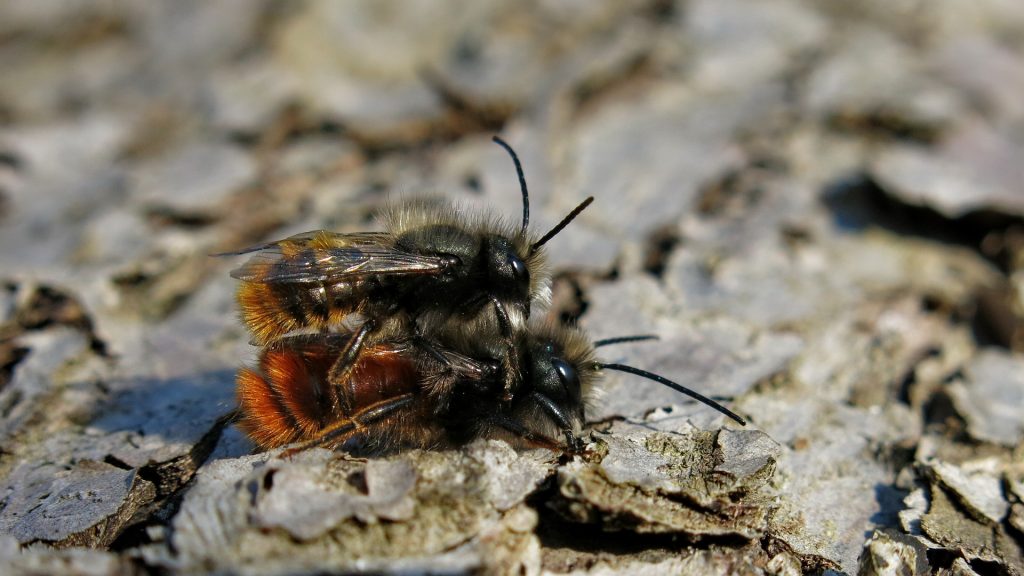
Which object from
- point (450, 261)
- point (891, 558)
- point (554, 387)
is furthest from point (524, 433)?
point (891, 558)

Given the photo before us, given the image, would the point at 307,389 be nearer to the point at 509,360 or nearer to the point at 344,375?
the point at 344,375

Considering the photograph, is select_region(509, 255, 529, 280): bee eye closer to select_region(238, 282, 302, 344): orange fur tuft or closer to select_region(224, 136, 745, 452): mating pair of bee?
select_region(224, 136, 745, 452): mating pair of bee

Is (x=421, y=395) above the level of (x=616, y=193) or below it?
above

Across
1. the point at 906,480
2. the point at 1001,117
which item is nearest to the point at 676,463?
the point at 906,480

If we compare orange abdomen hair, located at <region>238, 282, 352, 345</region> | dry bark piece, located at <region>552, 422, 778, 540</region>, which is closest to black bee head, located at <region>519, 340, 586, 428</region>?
dry bark piece, located at <region>552, 422, 778, 540</region>

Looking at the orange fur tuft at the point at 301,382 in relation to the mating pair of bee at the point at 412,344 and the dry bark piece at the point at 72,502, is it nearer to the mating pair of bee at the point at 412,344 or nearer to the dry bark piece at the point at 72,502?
the mating pair of bee at the point at 412,344

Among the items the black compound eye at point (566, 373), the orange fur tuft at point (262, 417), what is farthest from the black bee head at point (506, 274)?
the orange fur tuft at point (262, 417)
